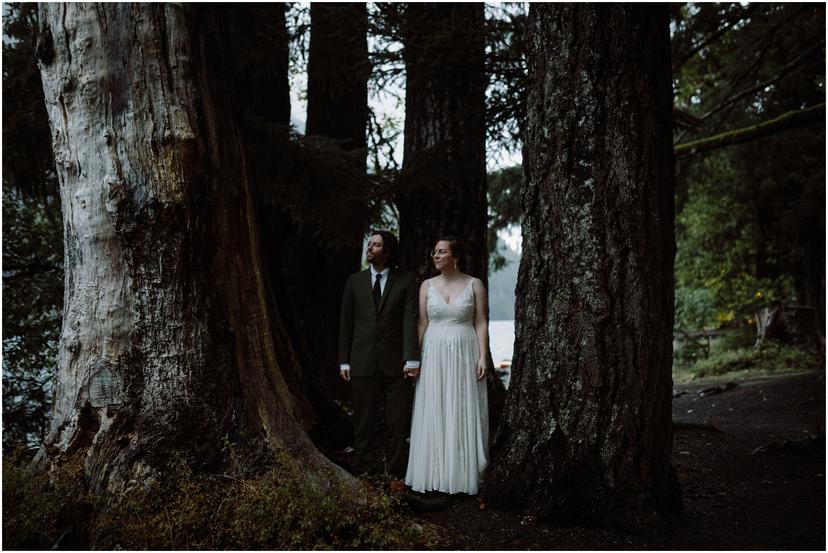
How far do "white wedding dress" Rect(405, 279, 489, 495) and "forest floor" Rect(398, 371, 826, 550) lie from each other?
0.94 feet

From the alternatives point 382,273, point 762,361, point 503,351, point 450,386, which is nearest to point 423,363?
point 450,386

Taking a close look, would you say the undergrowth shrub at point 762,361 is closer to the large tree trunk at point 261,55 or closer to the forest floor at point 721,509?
the forest floor at point 721,509

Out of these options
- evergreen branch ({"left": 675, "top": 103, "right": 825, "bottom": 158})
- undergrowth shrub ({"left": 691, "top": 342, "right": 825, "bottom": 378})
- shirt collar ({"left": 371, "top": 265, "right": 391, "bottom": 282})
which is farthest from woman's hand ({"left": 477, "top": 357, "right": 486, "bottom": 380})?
undergrowth shrub ({"left": 691, "top": 342, "right": 825, "bottom": 378})

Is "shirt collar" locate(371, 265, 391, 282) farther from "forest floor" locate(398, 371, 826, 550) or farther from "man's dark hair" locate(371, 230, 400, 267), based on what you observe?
"forest floor" locate(398, 371, 826, 550)

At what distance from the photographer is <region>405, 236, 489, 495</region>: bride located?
528cm

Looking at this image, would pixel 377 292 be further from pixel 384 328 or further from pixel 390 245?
pixel 390 245

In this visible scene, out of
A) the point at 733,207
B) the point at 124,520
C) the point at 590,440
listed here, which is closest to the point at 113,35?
the point at 124,520

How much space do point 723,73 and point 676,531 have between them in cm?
1224

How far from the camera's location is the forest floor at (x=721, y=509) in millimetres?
4234

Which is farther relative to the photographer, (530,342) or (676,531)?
(530,342)

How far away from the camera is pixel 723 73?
1374cm

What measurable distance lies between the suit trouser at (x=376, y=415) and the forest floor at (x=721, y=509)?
79cm

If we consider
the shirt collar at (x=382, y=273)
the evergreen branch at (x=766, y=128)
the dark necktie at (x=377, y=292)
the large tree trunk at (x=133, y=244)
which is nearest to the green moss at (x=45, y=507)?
the large tree trunk at (x=133, y=244)

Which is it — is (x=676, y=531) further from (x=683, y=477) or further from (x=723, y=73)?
(x=723, y=73)
